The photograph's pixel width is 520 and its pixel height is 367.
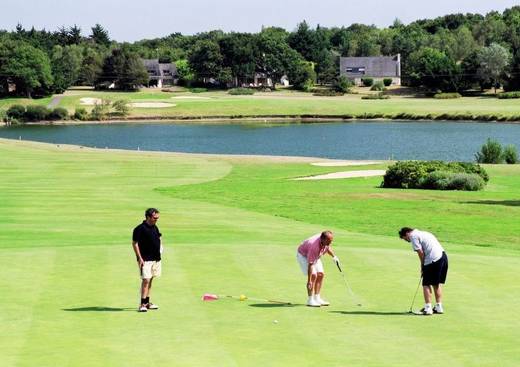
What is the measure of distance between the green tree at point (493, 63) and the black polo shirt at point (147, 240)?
533ft

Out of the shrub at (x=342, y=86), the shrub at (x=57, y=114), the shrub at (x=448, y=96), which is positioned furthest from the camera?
the shrub at (x=342, y=86)

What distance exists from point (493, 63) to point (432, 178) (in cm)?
12884

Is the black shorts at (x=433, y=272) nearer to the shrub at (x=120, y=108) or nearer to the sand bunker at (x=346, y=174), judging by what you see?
the sand bunker at (x=346, y=174)

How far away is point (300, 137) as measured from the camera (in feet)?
410

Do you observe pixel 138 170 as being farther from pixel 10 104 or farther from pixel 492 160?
pixel 10 104

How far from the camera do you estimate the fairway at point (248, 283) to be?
53.3 ft

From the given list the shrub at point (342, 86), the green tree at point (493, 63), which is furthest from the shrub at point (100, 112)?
the green tree at point (493, 63)

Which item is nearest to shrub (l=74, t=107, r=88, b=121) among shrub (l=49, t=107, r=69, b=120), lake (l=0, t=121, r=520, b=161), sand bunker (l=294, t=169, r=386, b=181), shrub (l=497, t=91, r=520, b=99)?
shrub (l=49, t=107, r=69, b=120)

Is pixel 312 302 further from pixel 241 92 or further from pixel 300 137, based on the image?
pixel 241 92

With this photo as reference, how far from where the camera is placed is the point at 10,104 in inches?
6895

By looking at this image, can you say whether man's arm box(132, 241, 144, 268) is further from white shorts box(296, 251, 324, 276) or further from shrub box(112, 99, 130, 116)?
shrub box(112, 99, 130, 116)

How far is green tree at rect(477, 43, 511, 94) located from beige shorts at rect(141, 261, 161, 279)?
16236 cm

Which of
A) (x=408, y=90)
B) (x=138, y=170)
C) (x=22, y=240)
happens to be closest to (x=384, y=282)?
(x=22, y=240)

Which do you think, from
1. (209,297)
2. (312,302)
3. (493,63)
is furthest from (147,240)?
(493,63)
